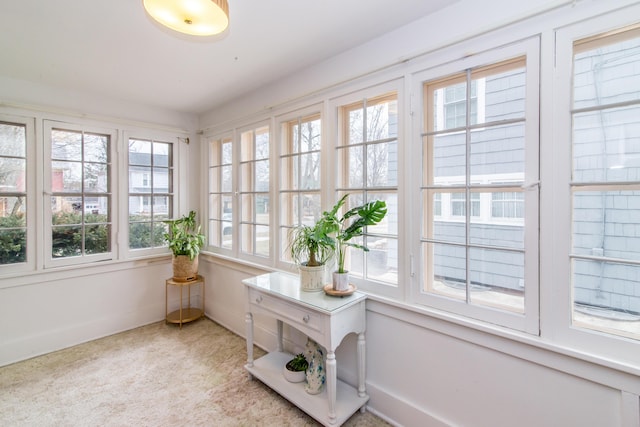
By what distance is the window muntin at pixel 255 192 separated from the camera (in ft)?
9.06

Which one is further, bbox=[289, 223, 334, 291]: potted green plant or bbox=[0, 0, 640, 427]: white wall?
bbox=[289, 223, 334, 291]: potted green plant

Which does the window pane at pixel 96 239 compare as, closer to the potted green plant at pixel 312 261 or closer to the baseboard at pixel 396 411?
the potted green plant at pixel 312 261

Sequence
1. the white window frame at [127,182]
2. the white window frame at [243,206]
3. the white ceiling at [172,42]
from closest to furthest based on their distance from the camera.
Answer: the white ceiling at [172,42]
the white window frame at [243,206]
the white window frame at [127,182]

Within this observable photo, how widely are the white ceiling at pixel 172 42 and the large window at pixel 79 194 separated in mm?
506

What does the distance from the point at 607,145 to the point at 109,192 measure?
12.7 ft

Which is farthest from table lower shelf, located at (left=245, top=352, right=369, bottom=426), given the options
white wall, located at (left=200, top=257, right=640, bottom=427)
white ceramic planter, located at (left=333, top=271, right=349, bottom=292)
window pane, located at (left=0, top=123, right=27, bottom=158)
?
window pane, located at (left=0, top=123, right=27, bottom=158)

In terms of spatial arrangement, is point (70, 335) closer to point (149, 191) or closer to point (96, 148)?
point (149, 191)

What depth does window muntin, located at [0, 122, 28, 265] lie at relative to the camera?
249 centimetres

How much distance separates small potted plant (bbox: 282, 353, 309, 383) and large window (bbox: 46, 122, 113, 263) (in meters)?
2.30

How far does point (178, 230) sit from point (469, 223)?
291 cm

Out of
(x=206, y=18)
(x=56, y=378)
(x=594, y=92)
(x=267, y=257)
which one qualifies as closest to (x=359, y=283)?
(x=267, y=257)

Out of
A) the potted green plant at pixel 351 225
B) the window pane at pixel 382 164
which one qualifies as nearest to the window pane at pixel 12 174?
the potted green plant at pixel 351 225

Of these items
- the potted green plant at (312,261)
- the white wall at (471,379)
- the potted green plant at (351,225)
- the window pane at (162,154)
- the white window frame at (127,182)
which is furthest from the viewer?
the window pane at (162,154)

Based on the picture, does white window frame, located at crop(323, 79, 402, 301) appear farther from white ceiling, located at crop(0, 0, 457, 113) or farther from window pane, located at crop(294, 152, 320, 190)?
white ceiling, located at crop(0, 0, 457, 113)
